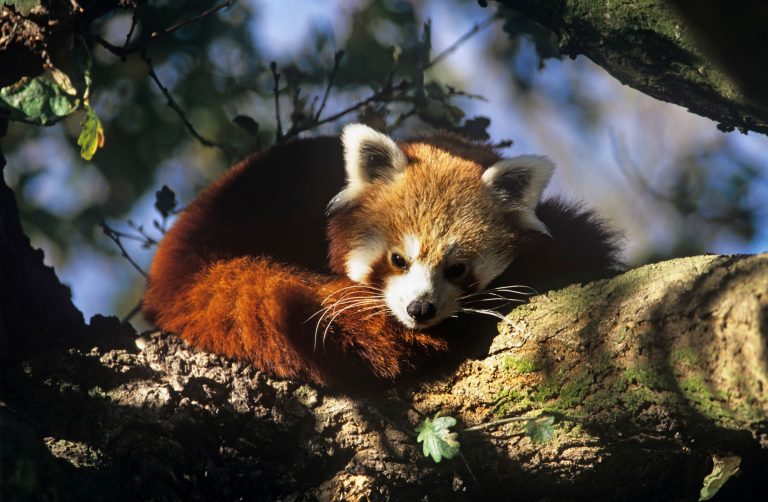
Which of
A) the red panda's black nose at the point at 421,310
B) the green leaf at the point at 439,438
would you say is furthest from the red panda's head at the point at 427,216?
the green leaf at the point at 439,438

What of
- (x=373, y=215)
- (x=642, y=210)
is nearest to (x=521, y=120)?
(x=642, y=210)

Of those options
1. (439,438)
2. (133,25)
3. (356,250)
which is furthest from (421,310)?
(133,25)

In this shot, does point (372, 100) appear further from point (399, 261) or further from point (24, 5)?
point (24, 5)

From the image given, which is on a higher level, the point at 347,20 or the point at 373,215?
the point at 347,20

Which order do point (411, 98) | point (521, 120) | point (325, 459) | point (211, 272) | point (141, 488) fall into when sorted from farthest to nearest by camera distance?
point (521, 120) → point (411, 98) → point (211, 272) → point (325, 459) → point (141, 488)

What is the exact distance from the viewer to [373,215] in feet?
11.1

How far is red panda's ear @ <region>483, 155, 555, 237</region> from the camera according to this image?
127 inches

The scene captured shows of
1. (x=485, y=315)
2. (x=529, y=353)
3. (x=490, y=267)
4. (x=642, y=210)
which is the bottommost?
(x=529, y=353)

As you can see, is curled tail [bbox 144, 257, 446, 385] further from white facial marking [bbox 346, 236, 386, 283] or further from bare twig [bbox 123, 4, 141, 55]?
bare twig [bbox 123, 4, 141, 55]

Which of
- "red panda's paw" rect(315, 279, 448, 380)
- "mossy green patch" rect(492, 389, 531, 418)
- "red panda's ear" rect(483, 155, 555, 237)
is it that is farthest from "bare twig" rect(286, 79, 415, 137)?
"mossy green patch" rect(492, 389, 531, 418)

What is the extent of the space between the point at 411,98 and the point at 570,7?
129 cm

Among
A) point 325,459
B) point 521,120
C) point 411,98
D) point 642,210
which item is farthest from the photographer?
point 521,120

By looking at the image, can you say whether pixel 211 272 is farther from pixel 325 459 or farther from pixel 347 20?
pixel 347 20

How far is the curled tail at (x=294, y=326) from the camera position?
2.65m
